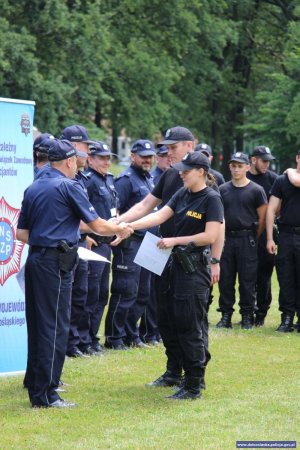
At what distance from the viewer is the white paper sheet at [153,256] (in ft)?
28.5

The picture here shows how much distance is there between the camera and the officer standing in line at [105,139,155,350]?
37.1ft

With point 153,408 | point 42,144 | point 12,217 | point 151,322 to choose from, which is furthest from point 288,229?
point 153,408

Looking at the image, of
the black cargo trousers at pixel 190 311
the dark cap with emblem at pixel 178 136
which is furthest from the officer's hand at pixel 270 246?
the black cargo trousers at pixel 190 311

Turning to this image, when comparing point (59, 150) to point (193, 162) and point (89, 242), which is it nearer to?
point (193, 162)

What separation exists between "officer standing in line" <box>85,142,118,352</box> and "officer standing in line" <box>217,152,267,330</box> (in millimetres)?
2426

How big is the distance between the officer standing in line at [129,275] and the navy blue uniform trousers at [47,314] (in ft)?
9.53

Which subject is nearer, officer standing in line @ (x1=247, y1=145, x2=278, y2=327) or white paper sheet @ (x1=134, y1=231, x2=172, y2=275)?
white paper sheet @ (x1=134, y1=231, x2=172, y2=275)

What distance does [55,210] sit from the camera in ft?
26.7

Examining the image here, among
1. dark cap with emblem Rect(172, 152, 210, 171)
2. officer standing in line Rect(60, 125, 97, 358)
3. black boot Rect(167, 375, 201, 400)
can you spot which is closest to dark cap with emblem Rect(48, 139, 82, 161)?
dark cap with emblem Rect(172, 152, 210, 171)

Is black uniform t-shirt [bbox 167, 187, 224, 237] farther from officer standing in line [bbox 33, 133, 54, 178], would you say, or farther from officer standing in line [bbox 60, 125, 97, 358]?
officer standing in line [bbox 60, 125, 97, 358]

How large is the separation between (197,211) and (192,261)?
43 centimetres

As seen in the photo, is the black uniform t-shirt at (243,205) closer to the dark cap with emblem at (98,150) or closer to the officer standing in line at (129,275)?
the officer standing in line at (129,275)

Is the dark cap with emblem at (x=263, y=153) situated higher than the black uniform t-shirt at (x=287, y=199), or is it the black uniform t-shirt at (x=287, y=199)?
the dark cap with emblem at (x=263, y=153)

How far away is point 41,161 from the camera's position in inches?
396
